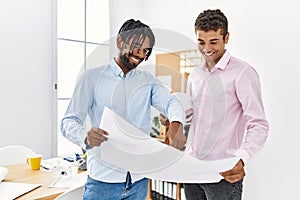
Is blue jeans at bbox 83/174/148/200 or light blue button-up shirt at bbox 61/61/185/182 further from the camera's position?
blue jeans at bbox 83/174/148/200

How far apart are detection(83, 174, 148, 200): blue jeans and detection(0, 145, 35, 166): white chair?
1166 millimetres

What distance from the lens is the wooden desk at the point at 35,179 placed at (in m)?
1.21

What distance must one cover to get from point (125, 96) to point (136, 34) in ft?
0.53

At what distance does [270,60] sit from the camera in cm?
184

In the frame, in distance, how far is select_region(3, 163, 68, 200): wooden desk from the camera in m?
1.21

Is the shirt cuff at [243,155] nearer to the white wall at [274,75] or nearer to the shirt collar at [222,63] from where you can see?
the shirt collar at [222,63]

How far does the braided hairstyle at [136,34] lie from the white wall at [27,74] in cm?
173

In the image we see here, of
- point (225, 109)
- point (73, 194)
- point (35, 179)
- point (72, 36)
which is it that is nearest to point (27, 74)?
point (72, 36)

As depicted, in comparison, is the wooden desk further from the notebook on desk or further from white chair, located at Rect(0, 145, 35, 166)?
white chair, located at Rect(0, 145, 35, 166)

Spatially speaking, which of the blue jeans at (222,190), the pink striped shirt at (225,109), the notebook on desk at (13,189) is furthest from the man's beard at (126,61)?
the notebook on desk at (13,189)

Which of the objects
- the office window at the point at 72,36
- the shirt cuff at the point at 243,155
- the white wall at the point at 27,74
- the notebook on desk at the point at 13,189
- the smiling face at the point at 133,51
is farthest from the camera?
the office window at the point at 72,36

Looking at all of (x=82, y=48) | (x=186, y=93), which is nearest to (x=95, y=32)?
(x=82, y=48)

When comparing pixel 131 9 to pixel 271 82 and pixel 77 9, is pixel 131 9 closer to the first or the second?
pixel 77 9

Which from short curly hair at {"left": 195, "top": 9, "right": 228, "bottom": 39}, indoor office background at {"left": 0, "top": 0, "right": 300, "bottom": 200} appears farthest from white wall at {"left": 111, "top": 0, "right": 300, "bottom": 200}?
short curly hair at {"left": 195, "top": 9, "right": 228, "bottom": 39}
